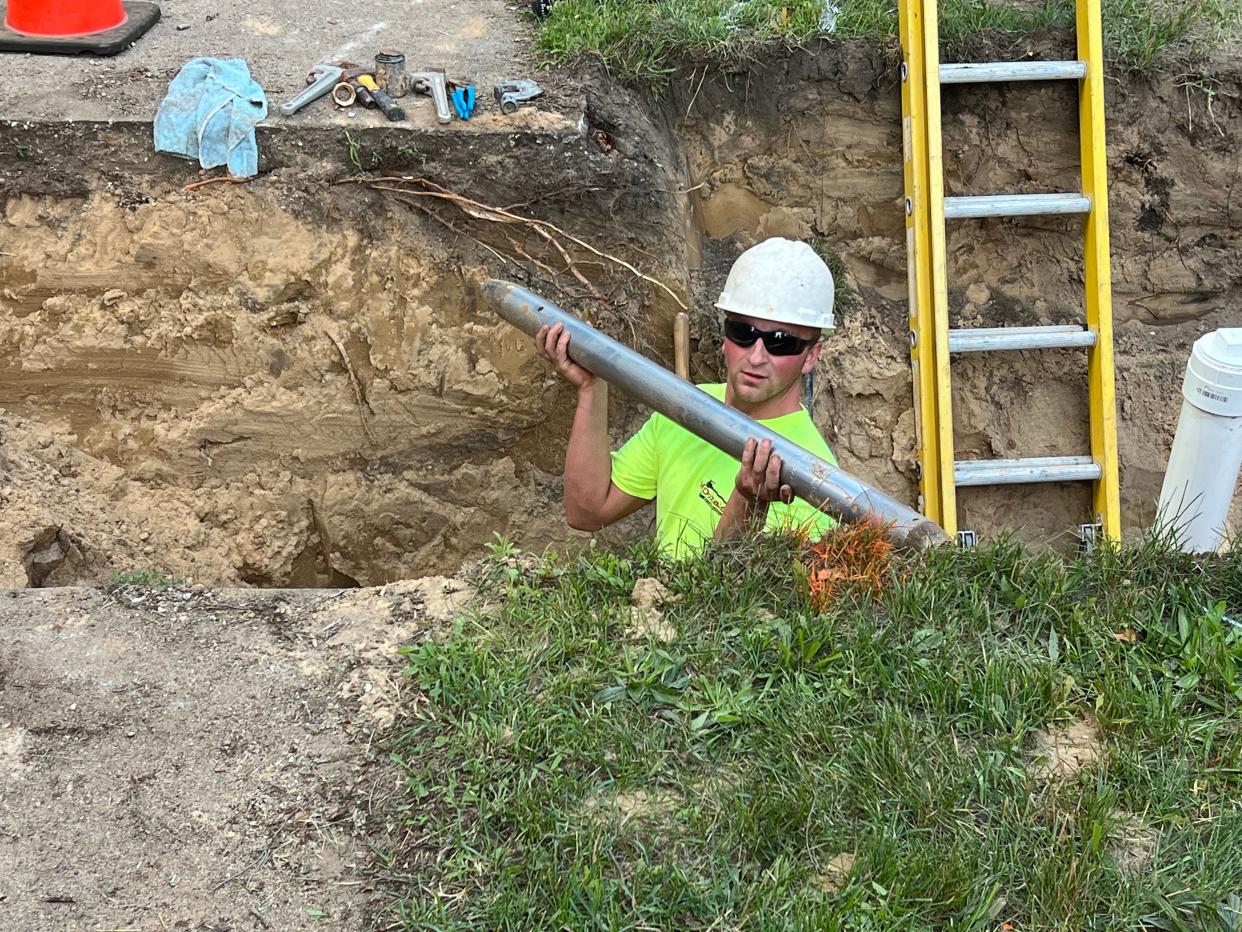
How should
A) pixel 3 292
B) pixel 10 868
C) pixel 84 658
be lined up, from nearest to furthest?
1. pixel 10 868
2. pixel 84 658
3. pixel 3 292

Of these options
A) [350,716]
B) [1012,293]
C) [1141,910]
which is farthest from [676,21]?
[1141,910]

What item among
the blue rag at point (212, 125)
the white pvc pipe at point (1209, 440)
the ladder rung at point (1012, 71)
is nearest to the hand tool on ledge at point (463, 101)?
the blue rag at point (212, 125)

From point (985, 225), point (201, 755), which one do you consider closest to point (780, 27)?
point (985, 225)

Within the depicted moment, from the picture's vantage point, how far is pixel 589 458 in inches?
159

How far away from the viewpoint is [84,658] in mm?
3074

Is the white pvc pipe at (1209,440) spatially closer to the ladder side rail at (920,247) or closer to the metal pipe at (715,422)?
the ladder side rail at (920,247)

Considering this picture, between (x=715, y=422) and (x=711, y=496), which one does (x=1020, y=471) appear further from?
(x=715, y=422)

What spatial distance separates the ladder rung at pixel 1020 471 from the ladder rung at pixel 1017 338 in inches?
18.7

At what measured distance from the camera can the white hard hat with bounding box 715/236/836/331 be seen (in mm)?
3924

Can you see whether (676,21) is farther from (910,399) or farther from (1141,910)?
(1141,910)

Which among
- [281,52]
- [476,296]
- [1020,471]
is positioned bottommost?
[1020,471]

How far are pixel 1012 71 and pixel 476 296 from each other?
7.91 ft

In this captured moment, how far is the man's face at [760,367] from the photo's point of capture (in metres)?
3.90

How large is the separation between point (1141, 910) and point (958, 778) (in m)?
0.43
